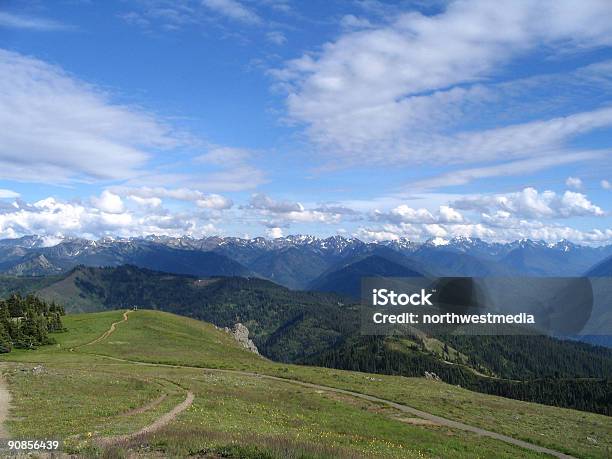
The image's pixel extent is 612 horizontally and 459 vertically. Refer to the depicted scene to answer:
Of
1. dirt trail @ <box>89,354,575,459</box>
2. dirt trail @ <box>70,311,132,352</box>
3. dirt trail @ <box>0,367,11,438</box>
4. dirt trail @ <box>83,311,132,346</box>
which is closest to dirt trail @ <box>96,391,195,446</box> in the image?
dirt trail @ <box>0,367,11,438</box>

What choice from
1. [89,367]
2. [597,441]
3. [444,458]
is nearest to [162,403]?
[444,458]

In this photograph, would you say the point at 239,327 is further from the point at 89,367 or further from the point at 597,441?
the point at 597,441

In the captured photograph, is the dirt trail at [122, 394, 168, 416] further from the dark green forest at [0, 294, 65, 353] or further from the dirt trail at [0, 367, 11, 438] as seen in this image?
the dark green forest at [0, 294, 65, 353]

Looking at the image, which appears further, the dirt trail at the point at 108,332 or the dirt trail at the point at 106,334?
the dirt trail at the point at 108,332

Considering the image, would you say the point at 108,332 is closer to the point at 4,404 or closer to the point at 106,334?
the point at 106,334

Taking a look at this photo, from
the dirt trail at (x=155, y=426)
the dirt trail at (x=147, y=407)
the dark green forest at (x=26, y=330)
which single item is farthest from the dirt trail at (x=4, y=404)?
the dark green forest at (x=26, y=330)

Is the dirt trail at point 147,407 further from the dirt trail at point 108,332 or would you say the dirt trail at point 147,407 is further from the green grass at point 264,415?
the dirt trail at point 108,332

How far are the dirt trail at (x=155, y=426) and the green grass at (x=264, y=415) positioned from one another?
27.7 inches

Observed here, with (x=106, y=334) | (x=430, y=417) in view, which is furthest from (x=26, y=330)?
(x=430, y=417)

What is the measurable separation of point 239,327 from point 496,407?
468 feet

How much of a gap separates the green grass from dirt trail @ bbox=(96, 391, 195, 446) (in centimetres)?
70

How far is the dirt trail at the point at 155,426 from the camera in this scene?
2300 centimetres

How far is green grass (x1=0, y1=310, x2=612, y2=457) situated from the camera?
25078 mm

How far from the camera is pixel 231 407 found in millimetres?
39844
